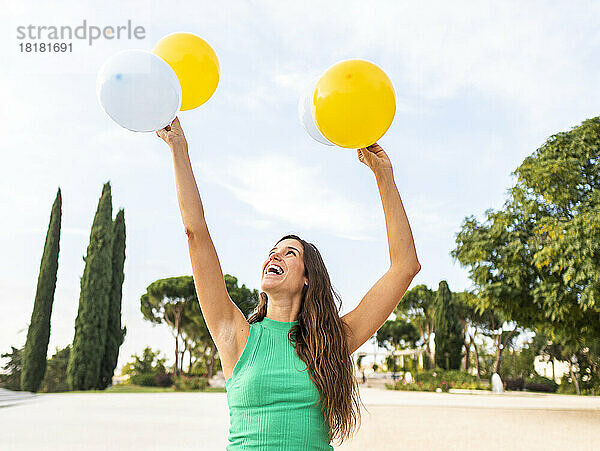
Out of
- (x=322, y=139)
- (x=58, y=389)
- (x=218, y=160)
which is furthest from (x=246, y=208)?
(x=322, y=139)

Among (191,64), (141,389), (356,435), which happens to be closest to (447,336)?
(141,389)

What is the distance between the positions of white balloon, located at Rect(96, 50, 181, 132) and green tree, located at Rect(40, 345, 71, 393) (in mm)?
25702

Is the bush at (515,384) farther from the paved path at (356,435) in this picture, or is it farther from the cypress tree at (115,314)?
the cypress tree at (115,314)

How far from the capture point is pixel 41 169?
30719 mm

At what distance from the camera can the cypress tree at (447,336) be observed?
32.8 metres

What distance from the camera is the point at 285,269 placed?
202 cm

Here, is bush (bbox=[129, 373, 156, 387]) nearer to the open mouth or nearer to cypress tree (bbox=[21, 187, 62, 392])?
cypress tree (bbox=[21, 187, 62, 392])

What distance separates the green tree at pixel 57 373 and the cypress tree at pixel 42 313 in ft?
3.61

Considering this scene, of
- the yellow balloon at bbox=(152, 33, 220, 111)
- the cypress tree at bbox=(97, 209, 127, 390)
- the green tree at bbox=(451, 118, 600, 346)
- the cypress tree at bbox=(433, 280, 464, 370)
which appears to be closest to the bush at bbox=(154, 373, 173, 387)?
the cypress tree at bbox=(97, 209, 127, 390)

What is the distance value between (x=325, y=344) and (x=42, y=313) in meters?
25.2

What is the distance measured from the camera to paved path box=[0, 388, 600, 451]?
887 cm

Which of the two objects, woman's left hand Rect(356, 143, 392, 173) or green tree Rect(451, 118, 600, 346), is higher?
green tree Rect(451, 118, 600, 346)

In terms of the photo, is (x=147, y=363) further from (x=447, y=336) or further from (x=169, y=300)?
(x=447, y=336)

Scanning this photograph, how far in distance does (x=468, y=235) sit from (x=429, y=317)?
82.9ft
